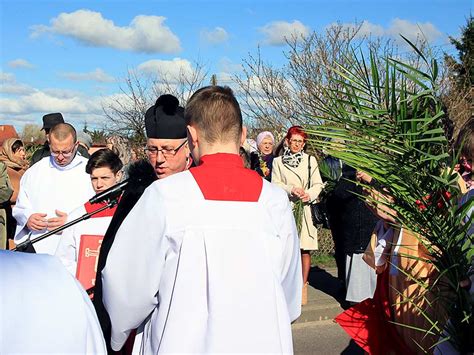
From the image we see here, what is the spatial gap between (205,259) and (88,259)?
1.53 m

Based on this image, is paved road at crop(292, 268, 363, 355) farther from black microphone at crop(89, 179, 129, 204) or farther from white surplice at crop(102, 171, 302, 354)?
white surplice at crop(102, 171, 302, 354)

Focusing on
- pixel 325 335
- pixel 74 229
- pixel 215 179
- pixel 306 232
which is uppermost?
pixel 215 179

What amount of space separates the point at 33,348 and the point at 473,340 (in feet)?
7.78

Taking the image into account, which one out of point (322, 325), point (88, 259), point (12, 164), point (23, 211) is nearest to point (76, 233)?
point (88, 259)

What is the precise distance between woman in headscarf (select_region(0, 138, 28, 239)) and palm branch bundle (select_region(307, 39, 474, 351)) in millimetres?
5469

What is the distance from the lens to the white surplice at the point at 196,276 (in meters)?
2.82

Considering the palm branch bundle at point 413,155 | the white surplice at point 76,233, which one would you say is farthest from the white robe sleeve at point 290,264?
the white surplice at point 76,233

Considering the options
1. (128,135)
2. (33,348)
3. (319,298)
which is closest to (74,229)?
(33,348)

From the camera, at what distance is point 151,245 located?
2842 mm

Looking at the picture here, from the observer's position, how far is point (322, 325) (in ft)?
26.2

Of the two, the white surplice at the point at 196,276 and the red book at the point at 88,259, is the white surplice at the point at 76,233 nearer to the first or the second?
the red book at the point at 88,259

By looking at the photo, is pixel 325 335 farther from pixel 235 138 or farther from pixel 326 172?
pixel 235 138

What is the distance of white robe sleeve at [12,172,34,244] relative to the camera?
19.7ft

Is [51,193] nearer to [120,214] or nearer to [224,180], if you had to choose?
[120,214]
